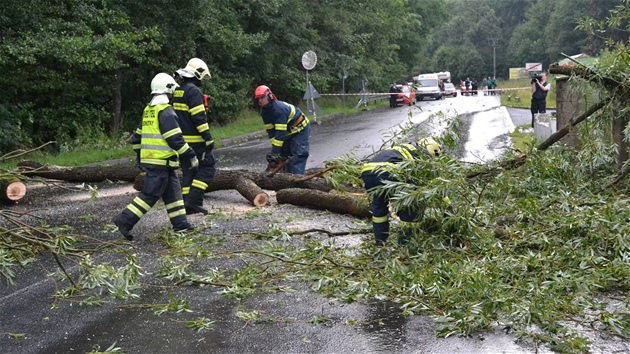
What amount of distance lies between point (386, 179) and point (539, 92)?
48.3ft

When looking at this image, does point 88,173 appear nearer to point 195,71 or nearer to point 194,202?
point 194,202

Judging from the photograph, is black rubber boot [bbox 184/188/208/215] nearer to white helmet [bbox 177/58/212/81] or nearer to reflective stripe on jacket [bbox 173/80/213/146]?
reflective stripe on jacket [bbox 173/80/213/146]

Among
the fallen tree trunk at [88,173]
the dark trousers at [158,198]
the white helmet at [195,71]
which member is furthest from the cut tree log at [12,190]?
the dark trousers at [158,198]

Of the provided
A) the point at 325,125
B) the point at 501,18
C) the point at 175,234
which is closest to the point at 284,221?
the point at 175,234

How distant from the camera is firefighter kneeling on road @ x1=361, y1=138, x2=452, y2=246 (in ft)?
23.6

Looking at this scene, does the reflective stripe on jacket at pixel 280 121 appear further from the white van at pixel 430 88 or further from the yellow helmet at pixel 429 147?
the white van at pixel 430 88

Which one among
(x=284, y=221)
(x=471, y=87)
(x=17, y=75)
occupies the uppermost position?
(x=17, y=75)

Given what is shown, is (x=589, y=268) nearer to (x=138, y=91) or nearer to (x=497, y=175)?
(x=497, y=175)

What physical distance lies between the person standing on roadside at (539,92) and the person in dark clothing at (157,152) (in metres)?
13.9

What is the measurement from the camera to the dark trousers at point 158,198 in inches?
326

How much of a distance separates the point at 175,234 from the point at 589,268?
4192mm

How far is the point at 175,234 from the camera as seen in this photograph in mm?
8406

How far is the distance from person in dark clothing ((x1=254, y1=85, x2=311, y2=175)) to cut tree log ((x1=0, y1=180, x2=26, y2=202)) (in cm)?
345

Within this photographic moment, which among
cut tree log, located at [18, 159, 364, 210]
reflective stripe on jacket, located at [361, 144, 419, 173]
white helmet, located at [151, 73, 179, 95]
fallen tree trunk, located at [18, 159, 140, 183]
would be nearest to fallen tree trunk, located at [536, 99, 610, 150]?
cut tree log, located at [18, 159, 364, 210]
